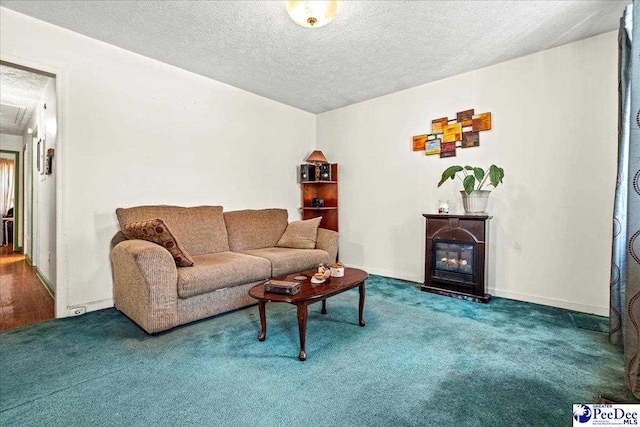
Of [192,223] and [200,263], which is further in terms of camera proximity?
[192,223]

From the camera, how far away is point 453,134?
3.53 m

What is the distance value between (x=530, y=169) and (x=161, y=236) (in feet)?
11.3

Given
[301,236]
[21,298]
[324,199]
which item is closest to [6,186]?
[21,298]

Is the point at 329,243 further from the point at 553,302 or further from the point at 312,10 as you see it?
the point at 312,10

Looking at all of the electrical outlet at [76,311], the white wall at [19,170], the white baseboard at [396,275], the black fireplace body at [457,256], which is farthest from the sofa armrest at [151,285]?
the white wall at [19,170]

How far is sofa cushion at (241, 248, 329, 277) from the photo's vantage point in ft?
9.93

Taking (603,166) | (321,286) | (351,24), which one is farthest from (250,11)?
(603,166)

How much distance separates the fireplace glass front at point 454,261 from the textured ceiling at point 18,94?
15.1 feet

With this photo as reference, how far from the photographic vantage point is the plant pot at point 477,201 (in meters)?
3.10

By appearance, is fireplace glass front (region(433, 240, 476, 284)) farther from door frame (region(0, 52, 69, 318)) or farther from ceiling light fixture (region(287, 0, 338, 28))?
door frame (region(0, 52, 69, 318))

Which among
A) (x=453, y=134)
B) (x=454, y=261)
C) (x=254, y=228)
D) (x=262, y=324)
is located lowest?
(x=262, y=324)

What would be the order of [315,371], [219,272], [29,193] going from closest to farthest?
[315,371] → [219,272] → [29,193]

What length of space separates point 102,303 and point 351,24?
10.8ft

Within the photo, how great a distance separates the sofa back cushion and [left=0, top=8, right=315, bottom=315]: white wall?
291mm
